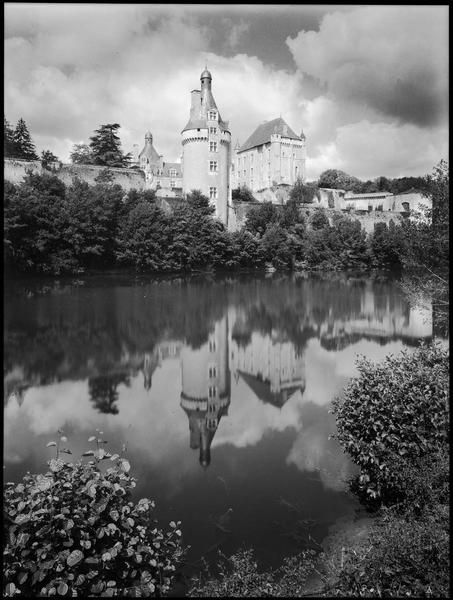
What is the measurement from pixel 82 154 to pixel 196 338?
26608 mm

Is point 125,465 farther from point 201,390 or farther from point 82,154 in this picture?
point 82,154

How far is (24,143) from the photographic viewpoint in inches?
1139

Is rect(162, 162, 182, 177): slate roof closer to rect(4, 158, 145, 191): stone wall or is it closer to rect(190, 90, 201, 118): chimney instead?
rect(4, 158, 145, 191): stone wall

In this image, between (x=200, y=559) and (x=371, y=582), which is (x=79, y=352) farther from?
(x=371, y=582)

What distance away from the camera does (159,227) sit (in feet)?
96.0

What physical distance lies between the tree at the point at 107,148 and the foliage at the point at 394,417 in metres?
33.7

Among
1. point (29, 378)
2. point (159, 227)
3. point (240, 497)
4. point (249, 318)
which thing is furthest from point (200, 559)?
point (159, 227)

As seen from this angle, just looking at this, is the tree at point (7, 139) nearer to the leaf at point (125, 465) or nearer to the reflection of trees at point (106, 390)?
the leaf at point (125, 465)

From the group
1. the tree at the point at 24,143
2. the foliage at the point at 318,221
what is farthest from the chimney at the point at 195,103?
the foliage at the point at 318,221

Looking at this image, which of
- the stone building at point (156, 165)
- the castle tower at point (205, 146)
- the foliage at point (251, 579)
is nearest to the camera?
the foliage at point (251, 579)

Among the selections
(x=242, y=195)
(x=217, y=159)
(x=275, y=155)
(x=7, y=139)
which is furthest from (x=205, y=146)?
(x=7, y=139)

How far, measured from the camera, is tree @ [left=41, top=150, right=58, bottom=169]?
28.9m

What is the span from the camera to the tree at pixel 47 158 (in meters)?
28.9

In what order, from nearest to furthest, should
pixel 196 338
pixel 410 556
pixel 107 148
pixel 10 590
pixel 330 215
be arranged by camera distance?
pixel 10 590
pixel 410 556
pixel 196 338
pixel 107 148
pixel 330 215
